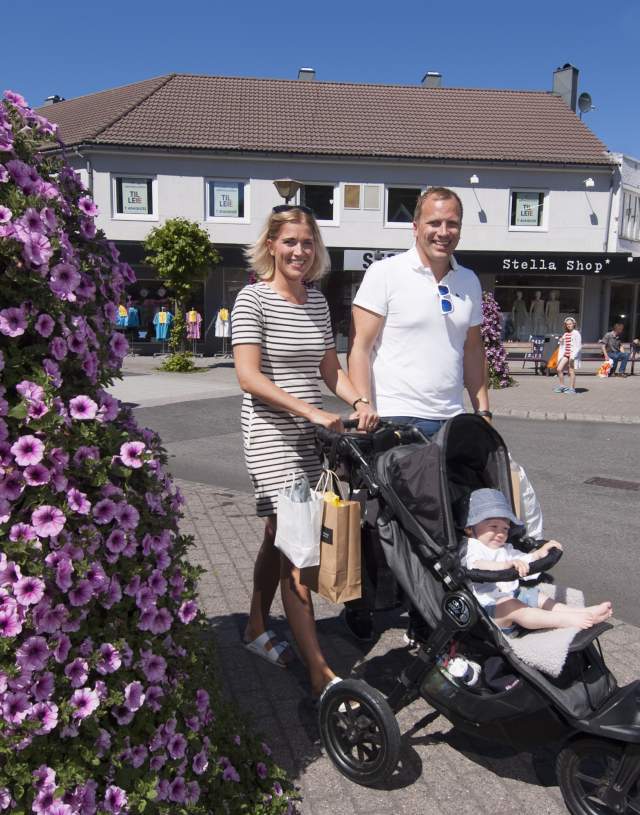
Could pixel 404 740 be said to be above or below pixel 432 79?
below

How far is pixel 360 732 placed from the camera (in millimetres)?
2896

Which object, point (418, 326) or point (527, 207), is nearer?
point (418, 326)

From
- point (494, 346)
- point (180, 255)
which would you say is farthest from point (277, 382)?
point (180, 255)

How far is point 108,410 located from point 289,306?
154 centimetres

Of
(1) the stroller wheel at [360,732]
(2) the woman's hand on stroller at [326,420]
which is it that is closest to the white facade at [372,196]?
(2) the woman's hand on stroller at [326,420]

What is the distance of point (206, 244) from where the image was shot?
2281cm

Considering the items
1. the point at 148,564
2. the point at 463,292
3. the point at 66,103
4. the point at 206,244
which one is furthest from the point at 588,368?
the point at 66,103

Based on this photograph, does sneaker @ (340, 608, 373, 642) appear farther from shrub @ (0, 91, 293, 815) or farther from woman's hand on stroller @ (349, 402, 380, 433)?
shrub @ (0, 91, 293, 815)

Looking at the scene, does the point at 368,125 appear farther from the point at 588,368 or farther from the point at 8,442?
the point at 8,442

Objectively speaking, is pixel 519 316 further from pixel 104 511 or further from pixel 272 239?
pixel 104 511

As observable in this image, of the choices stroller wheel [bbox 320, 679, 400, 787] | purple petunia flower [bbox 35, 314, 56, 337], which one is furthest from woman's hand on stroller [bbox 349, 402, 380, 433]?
purple petunia flower [bbox 35, 314, 56, 337]

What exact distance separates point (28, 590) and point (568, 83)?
34775 mm

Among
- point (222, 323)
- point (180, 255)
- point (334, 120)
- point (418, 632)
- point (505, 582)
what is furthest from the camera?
point (334, 120)

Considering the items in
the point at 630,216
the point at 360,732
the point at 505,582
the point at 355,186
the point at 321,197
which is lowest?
the point at 360,732
